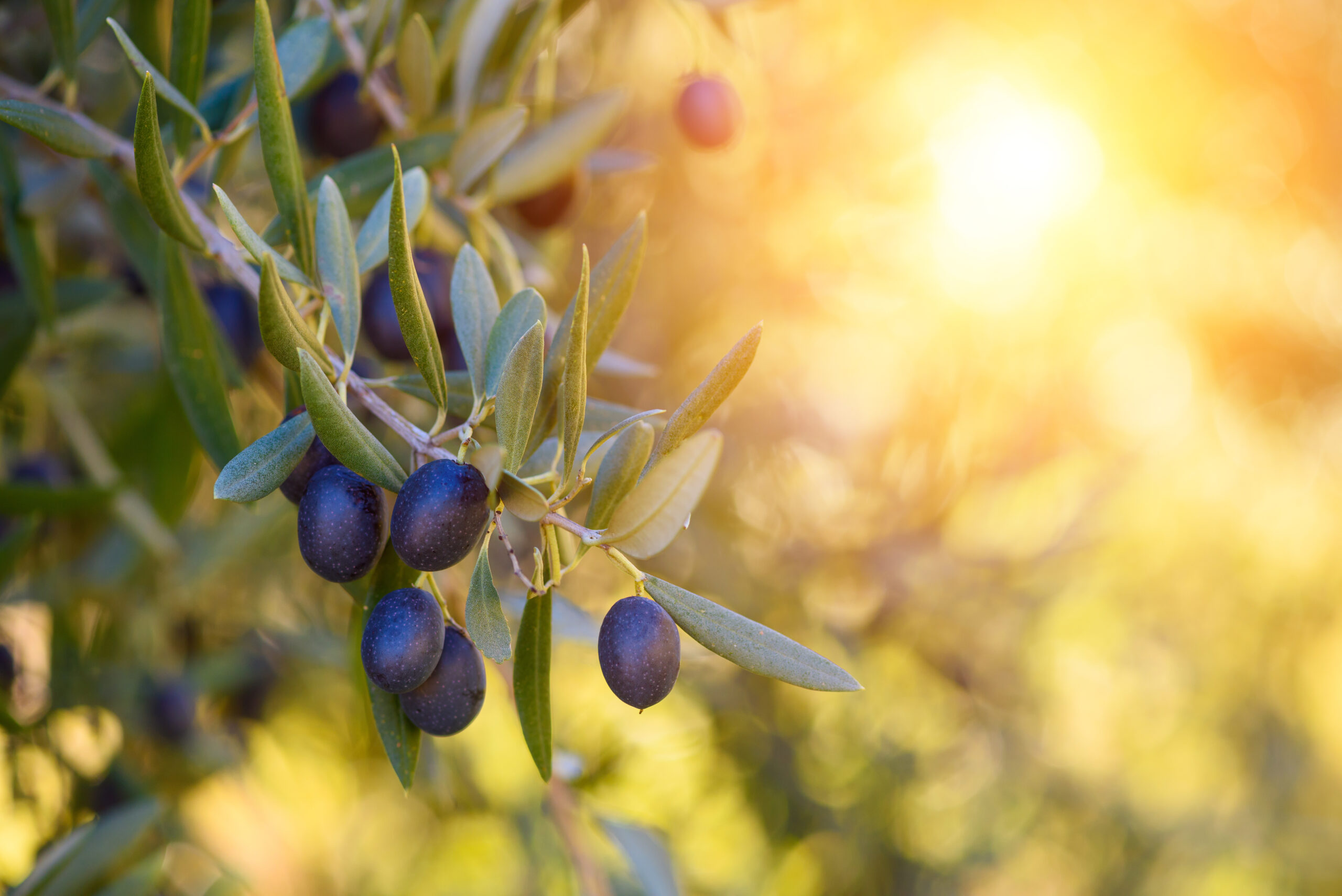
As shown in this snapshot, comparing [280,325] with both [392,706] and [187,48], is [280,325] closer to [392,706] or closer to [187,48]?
[392,706]

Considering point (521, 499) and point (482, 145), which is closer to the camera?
point (521, 499)

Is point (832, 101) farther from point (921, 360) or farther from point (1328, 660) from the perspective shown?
point (1328, 660)

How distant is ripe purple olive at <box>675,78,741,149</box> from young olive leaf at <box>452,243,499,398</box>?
0.54 meters

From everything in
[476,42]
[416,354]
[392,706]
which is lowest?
[392,706]

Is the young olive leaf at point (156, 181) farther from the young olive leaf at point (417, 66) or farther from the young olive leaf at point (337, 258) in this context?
the young olive leaf at point (417, 66)

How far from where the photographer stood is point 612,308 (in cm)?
58

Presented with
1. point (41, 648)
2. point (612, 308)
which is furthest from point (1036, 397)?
point (41, 648)

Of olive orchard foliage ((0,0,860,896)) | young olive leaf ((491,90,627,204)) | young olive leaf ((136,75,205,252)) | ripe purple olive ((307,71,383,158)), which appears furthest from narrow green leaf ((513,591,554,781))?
ripe purple olive ((307,71,383,158))

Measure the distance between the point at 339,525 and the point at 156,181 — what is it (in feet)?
0.78

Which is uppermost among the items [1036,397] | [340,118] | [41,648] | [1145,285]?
[340,118]

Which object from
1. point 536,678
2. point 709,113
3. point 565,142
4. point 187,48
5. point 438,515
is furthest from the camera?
point 709,113

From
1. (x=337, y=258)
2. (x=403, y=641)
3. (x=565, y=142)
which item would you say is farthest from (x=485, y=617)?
(x=565, y=142)

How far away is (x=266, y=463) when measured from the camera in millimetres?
477

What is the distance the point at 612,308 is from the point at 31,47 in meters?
1.03
